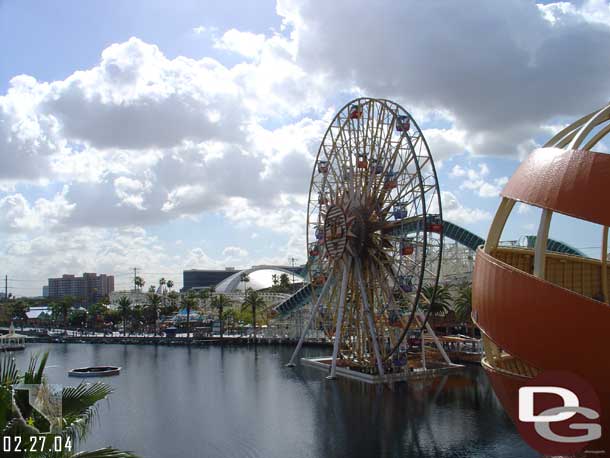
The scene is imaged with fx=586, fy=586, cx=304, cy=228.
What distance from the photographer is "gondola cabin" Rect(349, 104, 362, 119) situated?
45188mm

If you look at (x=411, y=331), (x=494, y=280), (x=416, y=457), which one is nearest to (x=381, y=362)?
(x=411, y=331)

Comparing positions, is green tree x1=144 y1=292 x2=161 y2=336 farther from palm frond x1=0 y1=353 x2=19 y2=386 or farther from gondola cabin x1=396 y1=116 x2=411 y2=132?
palm frond x1=0 y1=353 x2=19 y2=386

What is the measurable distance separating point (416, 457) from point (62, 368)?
4443 centimetres

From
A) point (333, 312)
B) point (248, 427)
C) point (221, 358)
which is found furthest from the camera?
point (221, 358)

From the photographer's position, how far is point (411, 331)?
42.3 metres

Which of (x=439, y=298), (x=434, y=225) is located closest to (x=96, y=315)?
(x=439, y=298)

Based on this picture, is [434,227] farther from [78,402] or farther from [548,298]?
[78,402]

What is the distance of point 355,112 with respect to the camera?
149 ft

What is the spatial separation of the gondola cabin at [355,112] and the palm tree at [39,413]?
39163 mm

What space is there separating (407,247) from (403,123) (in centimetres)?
878

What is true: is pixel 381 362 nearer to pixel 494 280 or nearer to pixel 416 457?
pixel 416 457

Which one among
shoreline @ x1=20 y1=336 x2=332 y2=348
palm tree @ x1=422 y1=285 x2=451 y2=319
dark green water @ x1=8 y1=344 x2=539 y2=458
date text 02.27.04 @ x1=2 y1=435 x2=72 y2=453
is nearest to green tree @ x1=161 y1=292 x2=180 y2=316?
shoreline @ x1=20 y1=336 x2=332 y2=348

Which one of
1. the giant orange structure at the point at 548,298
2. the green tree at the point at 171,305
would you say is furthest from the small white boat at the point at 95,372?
the green tree at the point at 171,305

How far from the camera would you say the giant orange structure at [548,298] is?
14.4 m
